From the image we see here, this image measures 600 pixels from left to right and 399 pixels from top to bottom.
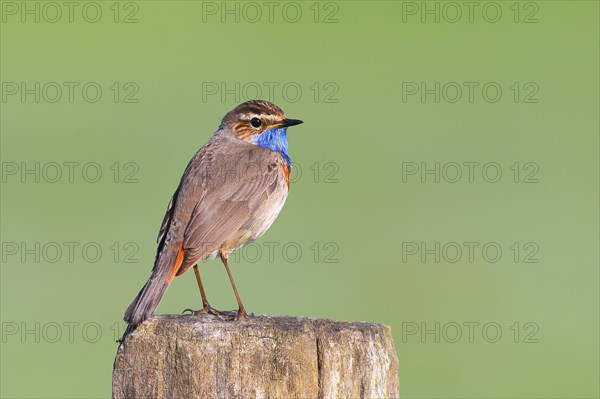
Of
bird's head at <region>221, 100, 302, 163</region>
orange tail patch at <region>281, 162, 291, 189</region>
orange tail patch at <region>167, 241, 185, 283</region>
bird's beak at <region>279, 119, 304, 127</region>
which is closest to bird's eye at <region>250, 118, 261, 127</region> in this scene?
bird's head at <region>221, 100, 302, 163</region>

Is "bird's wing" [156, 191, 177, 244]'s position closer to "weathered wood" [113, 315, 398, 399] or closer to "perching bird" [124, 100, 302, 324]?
"perching bird" [124, 100, 302, 324]

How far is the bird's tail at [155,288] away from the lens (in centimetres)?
693

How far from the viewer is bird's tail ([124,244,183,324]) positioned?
693cm

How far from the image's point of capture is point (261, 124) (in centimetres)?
Result: 999

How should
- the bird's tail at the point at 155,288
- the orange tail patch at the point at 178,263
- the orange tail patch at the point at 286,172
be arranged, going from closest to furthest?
the bird's tail at the point at 155,288
the orange tail patch at the point at 178,263
the orange tail patch at the point at 286,172

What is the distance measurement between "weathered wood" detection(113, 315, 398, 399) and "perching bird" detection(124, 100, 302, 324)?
3.71 feet

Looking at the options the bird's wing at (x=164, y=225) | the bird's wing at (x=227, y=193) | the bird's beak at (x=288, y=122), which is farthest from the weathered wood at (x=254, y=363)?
the bird's beak at (x=288, y=122)

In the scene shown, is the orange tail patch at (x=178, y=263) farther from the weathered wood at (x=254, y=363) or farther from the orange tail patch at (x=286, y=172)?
the weathered wood at (x=254, y=363)

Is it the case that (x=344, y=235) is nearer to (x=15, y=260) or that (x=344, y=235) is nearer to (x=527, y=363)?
(x=527, y=363)

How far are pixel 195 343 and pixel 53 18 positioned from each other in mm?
19352

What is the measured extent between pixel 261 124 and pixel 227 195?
124 centimetres

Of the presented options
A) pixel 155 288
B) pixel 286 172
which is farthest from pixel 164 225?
pixel 286 172

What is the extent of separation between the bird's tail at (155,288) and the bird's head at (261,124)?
1.95 metres

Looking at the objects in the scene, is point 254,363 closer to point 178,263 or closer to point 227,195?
point 178,263
